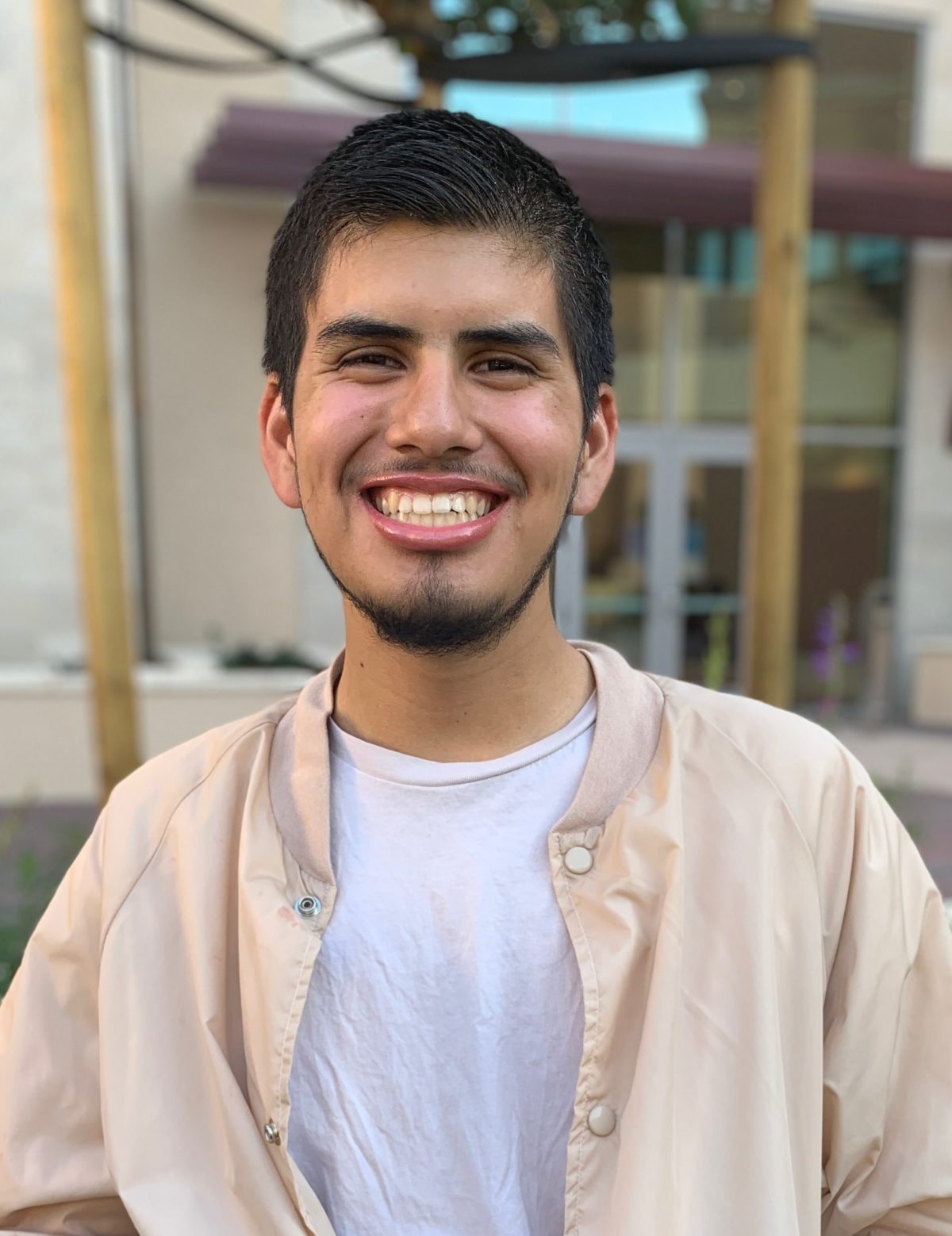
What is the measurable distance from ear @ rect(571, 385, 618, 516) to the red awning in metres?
6.42

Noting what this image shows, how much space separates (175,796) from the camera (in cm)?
141

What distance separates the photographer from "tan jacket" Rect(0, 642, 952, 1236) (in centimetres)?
122

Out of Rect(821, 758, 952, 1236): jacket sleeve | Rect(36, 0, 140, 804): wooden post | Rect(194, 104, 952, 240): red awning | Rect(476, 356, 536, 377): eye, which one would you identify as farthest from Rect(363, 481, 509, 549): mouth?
Rect(194, 104, 952, 240): red awning

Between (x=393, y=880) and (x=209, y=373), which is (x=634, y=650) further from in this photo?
(x=393, y=880)

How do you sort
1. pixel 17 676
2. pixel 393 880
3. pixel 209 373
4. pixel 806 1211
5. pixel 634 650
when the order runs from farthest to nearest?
pixel 634 650, pixel 209 373, pixel 17 676, pixel 393 880, pixel 806 1211

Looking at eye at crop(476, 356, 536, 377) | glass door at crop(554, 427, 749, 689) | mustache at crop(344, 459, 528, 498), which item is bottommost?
glass door at crop(554, 427, 749, 689)

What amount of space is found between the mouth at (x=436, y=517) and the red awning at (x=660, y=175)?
21.7ft

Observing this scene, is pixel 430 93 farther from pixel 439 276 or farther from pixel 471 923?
pixel 471 923

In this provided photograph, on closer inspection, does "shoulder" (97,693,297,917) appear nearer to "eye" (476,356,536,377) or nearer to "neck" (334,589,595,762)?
"neck" (334,589,595,762)

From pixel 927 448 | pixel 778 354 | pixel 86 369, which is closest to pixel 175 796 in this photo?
pixel 86 369

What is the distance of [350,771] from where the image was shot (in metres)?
1.41

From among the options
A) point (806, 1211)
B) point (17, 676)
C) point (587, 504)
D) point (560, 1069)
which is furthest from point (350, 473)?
point (17, 676)

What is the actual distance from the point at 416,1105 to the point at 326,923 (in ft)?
0.75

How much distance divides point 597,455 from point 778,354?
5.48ft
